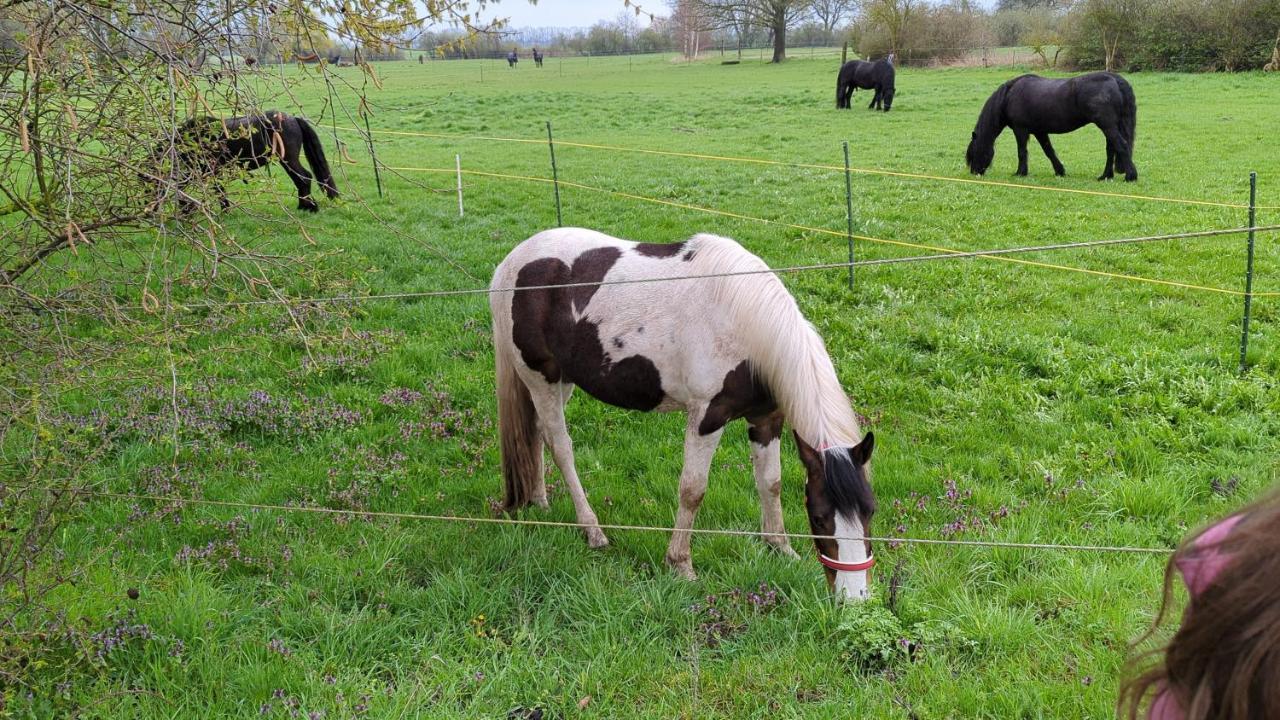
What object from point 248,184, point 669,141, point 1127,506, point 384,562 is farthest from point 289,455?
point 669,141

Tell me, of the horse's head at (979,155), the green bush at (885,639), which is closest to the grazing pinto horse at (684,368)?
the green bush at (885,639)

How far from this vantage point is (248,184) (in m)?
3.87

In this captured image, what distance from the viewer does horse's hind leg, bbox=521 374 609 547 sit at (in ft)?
14.9

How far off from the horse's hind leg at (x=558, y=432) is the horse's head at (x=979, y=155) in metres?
12.1

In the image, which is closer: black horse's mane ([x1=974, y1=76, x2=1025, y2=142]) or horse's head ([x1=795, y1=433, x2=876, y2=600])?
horse's head ([x1=795, y1=433, x2=876, y2=600])

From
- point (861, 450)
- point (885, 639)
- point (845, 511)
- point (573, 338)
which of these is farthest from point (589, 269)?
point (885, 639)

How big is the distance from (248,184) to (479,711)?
2688 mm

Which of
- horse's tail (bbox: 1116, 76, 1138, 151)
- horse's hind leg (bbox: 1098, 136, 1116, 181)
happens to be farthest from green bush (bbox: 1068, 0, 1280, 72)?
horse's hind leg (bbox: 1098, 136, 1116, 181)

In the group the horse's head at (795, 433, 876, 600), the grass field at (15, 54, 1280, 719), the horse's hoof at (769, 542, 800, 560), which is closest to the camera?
the grass field at (15, 54, 1280, 719)

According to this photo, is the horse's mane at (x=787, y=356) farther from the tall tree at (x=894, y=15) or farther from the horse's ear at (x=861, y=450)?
the tall tree at (x=894, y=15)

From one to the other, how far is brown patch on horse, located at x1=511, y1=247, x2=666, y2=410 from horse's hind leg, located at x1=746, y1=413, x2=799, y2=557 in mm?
559

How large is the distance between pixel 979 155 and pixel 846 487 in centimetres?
1273

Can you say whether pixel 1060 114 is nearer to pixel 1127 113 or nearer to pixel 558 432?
pixel 1127 113

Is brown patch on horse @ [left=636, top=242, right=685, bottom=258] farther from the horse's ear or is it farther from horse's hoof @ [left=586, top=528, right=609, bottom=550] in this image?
horse's hoof @ [left=586, top=528, right=609, bottom=550]
